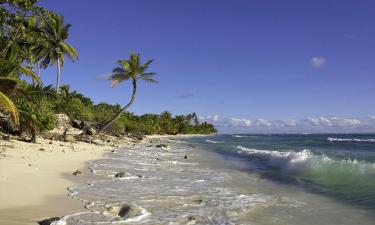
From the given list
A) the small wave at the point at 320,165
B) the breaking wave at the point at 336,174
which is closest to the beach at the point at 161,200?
the breaking wave at the point at 336,174

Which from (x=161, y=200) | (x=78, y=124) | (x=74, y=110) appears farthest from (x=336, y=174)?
(x=74, y=110)

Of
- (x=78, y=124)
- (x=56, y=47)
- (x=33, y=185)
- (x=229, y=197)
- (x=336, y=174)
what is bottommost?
(x=229, y=197)

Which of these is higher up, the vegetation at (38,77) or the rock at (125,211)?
the vegetation at (38,77)

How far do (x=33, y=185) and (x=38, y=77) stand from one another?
21.0 feet

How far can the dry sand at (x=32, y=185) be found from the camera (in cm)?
742

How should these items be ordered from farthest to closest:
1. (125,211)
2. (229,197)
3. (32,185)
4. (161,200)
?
(229,197) < (32,185) < (161,200) < (125,211)

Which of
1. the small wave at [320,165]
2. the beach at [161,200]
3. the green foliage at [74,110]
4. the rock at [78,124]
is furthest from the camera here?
the green foliage at [74,110]

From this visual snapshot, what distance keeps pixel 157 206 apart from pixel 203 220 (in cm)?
154

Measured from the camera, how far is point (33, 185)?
10.2 metres

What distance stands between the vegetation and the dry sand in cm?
151

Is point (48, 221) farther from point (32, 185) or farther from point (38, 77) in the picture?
point (38, 77)

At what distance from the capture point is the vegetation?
14273 mm

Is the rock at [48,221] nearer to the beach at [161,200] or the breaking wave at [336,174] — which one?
the beach at [161,200]

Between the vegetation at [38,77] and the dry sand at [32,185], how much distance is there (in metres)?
1.51
